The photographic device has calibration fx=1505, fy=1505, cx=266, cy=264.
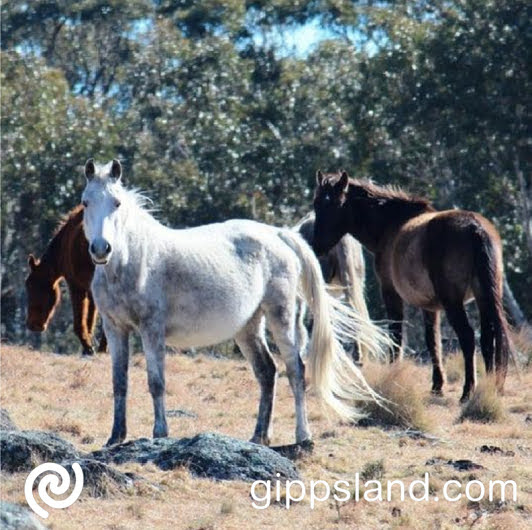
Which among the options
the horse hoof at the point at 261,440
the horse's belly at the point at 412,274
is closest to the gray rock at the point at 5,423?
the horse hoof at the point at 261,440

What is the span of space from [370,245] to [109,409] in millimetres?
4445

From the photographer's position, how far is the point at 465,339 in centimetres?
1559

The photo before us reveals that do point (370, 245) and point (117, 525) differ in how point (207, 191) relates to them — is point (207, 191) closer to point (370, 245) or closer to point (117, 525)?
point (370, 245)

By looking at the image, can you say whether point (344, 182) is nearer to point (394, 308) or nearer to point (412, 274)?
point (394, 308)

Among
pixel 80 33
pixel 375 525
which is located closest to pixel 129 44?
pixel 80 33

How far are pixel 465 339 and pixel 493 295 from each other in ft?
2.53

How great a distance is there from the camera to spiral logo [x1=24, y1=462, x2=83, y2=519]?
31.4ft

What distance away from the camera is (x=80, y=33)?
45.9 metres

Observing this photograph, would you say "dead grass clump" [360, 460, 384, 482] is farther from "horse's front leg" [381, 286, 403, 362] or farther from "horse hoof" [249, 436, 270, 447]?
"horse's front leg" [381, 286, 403, 362]

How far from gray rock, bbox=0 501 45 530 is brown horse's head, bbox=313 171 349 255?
9464mm

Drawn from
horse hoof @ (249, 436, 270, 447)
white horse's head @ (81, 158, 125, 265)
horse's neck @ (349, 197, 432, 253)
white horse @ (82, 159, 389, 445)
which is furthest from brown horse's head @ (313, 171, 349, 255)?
white horse's head @ (81, 158, 125, 265)

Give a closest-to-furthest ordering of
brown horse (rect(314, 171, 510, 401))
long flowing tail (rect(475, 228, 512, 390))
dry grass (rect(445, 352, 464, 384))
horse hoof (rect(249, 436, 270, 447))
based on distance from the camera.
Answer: horse hoof (rect(249, 436, 270, 447)) < long flowing tail (rect(475, 228, 512, 390)) < brown horse (rect(314, 171, 510, 401)) < dry grass (rect(445, 352, 464, 384))

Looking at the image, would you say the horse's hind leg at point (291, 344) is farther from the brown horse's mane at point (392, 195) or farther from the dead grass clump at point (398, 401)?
the brown horse's mane at point (392, 195)

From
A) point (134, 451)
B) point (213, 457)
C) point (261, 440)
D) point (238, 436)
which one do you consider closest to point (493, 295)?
point (238, 436)
